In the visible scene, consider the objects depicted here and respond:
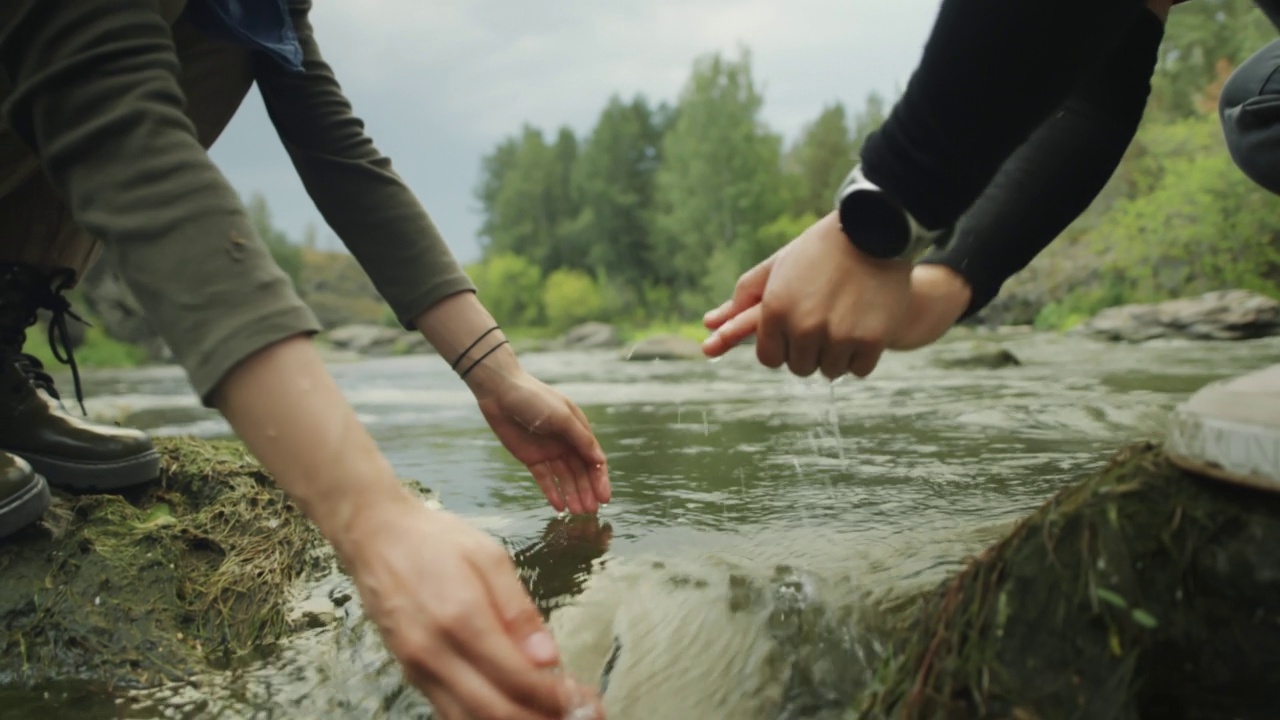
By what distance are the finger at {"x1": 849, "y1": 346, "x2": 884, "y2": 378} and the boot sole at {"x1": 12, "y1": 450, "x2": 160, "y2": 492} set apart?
1740 mm

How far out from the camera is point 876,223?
1076 millimetres

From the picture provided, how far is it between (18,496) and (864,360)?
5.53ft

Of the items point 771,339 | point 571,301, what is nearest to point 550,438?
point 771,339

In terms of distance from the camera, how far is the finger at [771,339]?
1.16 meters

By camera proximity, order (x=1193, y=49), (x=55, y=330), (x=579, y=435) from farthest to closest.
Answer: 1. (x=1193, y=49)
2. (x=55, y=330)
3. (x=579, y=435)

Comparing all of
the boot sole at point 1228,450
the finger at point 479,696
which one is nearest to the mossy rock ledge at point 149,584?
the finger at point 479,696

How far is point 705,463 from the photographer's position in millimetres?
2812

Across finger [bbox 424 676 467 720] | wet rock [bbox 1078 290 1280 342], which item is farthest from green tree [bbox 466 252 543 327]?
finger [bbox 424 676 467 720]

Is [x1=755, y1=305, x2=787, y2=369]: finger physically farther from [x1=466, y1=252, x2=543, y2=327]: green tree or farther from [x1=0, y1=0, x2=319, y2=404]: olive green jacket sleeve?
[x1=466, y1=252, x2=543, y2=327]: green tree

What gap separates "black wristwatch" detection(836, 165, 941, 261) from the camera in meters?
1.06

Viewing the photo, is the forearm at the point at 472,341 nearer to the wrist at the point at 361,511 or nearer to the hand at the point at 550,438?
the hand at the point at 550,438

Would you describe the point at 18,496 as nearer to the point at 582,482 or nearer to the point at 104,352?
the point at 582,482

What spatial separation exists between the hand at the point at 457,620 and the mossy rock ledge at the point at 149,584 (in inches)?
38.6

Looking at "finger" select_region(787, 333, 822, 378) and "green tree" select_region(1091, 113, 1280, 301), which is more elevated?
"finger" select_region(787, 333, 822, 378)
